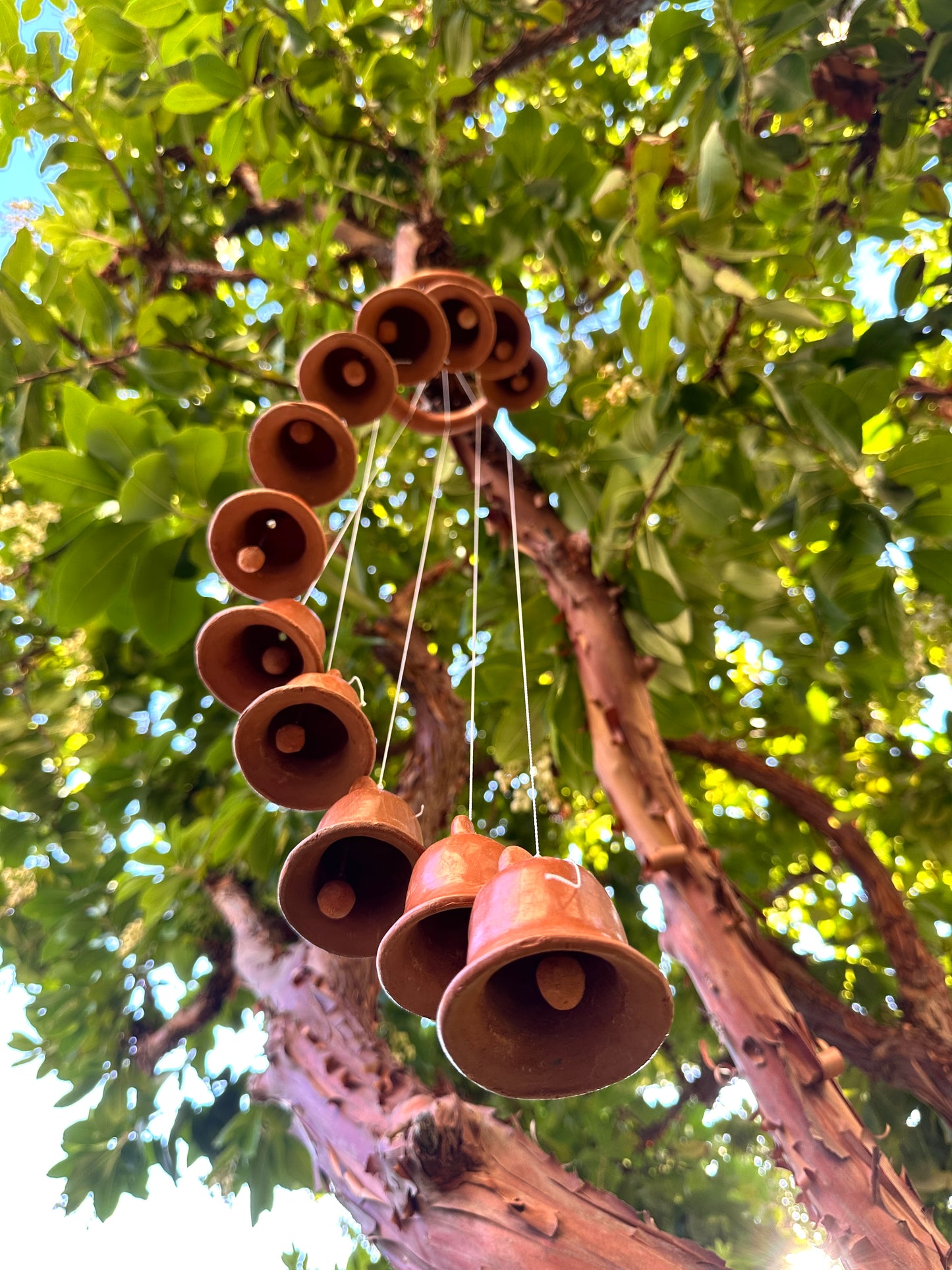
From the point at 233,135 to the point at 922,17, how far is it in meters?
1.56

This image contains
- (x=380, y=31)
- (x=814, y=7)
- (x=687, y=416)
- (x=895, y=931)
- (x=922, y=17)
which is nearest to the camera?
(x=814, y=7)

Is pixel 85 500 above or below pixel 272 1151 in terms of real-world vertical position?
above

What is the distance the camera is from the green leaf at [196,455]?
162 centimetres

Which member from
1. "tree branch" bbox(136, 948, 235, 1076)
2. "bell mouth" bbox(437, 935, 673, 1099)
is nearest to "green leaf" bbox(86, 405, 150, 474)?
"bell mouth" bbox(437, 935, 673, 1099)

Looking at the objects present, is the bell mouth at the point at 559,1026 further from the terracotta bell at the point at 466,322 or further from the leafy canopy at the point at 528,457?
the terracotta bell at the point at 466,322

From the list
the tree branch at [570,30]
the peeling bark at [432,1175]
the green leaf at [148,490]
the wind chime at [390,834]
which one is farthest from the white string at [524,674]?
the tree branch at [570,30]

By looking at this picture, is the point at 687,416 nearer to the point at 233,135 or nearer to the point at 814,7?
the point at 814,7

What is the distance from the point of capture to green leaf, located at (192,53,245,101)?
1843 mm

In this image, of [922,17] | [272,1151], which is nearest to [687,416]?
[922,17]

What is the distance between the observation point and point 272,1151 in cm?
268

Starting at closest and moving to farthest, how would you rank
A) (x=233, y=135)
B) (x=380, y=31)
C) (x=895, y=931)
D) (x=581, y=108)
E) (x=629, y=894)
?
(x=233, y=135) → (x=380, y=31) → (x=895, y=931) → (x=581, y=108) → (x=629, y=894)

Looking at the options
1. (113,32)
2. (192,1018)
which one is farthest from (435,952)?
(192,1018)

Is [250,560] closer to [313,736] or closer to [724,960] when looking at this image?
[313,736]

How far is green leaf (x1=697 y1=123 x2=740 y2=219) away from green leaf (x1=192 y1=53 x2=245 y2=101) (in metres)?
1.13
